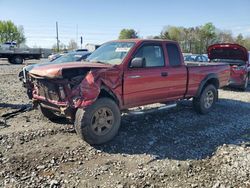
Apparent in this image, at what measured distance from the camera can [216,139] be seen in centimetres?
559

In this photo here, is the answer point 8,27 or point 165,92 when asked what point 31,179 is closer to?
point 165,92

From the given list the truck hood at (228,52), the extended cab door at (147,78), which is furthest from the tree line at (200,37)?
the extended cab door at (147,78)

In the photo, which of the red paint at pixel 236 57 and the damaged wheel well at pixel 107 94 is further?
the red paint at pixel 236 57

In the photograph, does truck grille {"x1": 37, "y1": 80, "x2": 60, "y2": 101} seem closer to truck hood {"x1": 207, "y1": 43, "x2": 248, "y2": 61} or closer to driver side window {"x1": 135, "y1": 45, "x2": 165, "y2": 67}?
driver side window {"x1": 135, "y1": 45, "x2": 165, "y2": 67}

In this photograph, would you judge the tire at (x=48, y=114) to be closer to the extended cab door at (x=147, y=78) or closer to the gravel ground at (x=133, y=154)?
the gravel ground at (x=133, y=154)

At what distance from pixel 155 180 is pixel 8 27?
91777 mm

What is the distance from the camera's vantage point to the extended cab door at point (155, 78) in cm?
561

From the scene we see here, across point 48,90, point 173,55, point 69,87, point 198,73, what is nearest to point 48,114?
point 48,90

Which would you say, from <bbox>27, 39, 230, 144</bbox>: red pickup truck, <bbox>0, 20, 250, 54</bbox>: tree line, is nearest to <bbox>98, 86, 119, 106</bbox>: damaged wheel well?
<bbox>27, 39, 230, 144</bbox>: red pickup truck

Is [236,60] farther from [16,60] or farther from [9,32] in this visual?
[9,32]

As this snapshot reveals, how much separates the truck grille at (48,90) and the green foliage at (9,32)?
87.9m

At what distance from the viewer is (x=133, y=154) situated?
15.5ft

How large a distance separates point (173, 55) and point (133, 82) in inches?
65.7

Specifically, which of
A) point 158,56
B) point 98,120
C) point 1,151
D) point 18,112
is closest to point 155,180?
point 98,120
